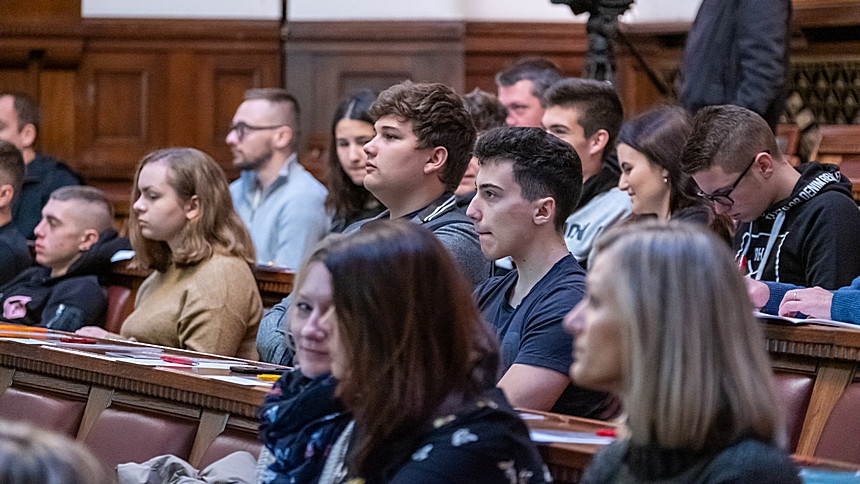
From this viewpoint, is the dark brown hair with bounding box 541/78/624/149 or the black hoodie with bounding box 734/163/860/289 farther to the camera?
the dark brown hair with bounding box 541/78/624/149

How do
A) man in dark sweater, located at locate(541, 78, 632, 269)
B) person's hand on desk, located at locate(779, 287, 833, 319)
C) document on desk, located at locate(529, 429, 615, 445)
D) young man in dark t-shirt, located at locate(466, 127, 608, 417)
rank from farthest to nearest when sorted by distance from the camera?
man in dark sweater, located at locate(541, 78, 632, 269) < person's hand on desk, located at locate(779, 287, 833, 319) < young man in dark t-shirt, located at locate(466, 127, 608, 417) < document on desk, located at locate(529, 429, 615, 445)

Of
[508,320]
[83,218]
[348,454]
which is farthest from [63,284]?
[348,454]

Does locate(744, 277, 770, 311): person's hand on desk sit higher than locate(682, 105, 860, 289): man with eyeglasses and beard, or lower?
lower

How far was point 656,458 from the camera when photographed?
1564mm

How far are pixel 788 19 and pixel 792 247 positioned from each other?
1510 millimetres

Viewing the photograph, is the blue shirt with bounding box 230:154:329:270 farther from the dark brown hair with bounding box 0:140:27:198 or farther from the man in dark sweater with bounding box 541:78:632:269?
the man in dark sweater with bounding box 541:78:632:269

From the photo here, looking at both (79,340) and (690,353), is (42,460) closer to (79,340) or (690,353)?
(690,353)

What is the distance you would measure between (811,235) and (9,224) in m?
2.89

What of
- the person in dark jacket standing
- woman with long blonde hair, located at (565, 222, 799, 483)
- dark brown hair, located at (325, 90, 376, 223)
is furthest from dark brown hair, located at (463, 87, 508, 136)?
woman with long blonde hair, located at (565, 222, 799, 483)

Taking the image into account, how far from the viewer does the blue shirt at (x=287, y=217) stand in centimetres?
517

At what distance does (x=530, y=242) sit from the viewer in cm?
292

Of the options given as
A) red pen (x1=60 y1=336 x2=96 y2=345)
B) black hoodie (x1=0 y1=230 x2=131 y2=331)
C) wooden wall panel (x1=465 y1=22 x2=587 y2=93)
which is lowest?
black hoodie (x1=0 y1=230 x2=131 y2=331)

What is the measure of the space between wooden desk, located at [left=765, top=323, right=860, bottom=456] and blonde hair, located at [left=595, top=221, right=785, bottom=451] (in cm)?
114

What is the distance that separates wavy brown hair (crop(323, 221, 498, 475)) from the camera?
6.04 ft
